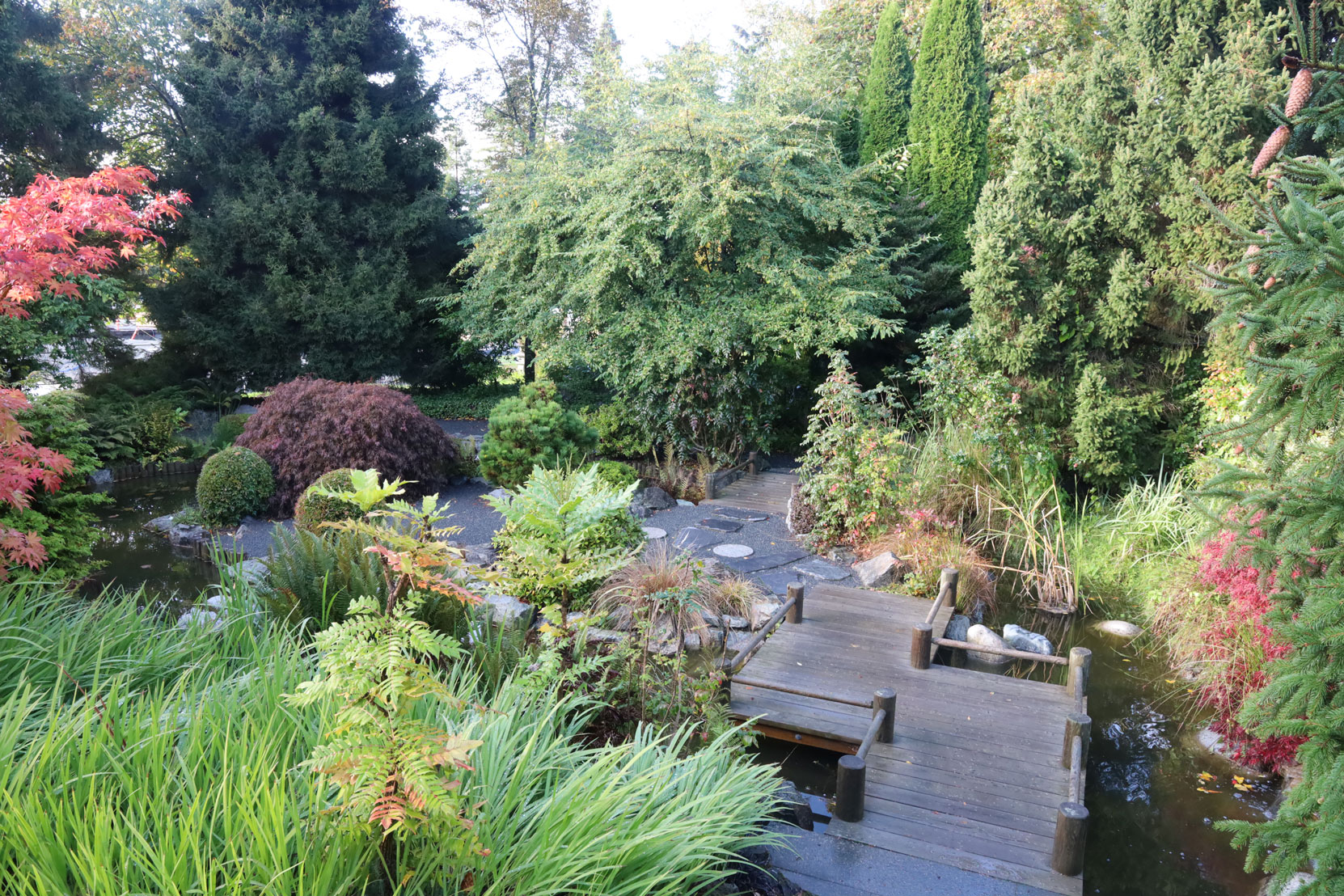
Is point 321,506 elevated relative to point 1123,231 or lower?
lower

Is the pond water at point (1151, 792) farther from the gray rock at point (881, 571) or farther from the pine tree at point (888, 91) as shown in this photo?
the pine tree at point (888, 91)

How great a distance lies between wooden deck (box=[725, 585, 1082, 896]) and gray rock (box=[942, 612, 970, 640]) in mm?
137

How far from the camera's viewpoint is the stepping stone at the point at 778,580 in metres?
6.02

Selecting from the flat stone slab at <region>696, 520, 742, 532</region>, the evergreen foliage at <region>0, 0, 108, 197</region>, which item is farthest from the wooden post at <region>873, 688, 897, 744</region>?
the evergreen foliage at <region>0, 0, 108, 197</region>

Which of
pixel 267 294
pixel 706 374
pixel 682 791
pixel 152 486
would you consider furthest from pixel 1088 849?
pixel 267 294

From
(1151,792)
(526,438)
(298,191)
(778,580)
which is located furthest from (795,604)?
(298,191)

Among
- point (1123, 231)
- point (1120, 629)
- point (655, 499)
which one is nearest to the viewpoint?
point (1120, 629)

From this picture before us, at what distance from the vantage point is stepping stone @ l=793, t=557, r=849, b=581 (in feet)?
20.7

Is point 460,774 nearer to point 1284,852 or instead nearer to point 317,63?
point 1284,852

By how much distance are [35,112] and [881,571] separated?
40.8 feet

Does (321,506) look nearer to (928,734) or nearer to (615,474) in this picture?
(615,474)

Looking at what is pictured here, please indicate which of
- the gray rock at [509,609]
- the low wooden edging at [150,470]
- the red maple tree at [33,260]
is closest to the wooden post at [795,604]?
the gray rock at [509,609]

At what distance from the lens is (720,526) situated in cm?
757

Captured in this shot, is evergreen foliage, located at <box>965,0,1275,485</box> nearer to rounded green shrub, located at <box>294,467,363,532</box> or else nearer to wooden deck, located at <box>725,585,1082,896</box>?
wooden deck, located at <box>725,585,1082,896</box>
